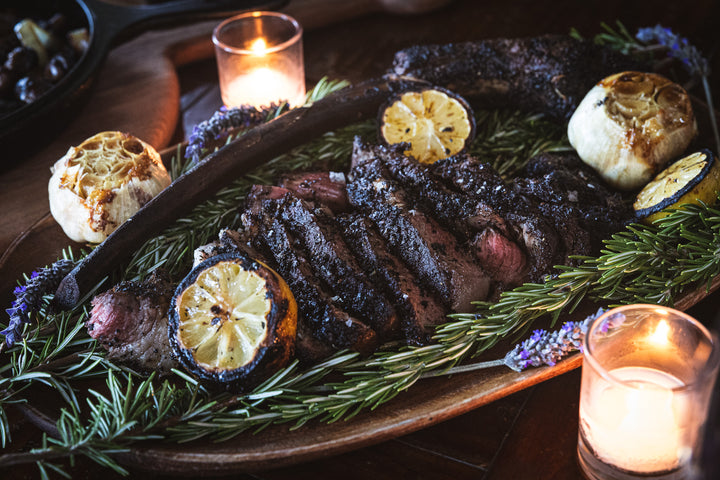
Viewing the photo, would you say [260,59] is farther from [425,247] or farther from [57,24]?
[425,247]

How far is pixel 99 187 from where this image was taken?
2.95 metres

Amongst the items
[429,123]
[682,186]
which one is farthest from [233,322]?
[682,186]

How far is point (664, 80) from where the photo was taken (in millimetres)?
3250

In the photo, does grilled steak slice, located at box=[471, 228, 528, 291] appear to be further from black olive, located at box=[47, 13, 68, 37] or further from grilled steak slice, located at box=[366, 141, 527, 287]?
black olive, located at box=[47, 13, 68, 37]

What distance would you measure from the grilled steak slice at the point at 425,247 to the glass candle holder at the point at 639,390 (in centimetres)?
62

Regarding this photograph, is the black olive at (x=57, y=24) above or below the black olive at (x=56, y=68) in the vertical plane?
above

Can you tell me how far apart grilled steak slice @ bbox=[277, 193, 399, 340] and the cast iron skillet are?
169cm

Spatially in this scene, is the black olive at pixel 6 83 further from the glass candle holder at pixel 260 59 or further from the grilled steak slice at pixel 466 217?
the grilled steak slice at pixel 466 217

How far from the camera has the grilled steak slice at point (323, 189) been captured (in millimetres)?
2994

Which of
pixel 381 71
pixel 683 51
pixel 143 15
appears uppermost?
pixel 143 15

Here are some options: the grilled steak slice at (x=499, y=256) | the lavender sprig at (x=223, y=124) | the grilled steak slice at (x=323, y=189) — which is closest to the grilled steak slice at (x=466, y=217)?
the grilled steak slice at (x=499, y=256)

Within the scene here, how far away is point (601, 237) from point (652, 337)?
2.71 ft

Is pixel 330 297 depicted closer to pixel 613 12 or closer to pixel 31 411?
pixel 31 411

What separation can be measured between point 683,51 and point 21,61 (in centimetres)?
A: 405
